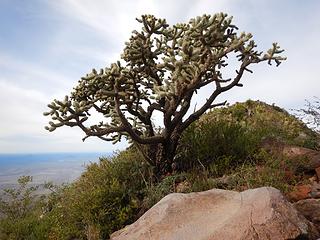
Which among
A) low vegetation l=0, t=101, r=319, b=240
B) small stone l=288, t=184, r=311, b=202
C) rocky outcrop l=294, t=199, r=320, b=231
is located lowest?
rocky outcrop l=294, t=199, r=320, b=231

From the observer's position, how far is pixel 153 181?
966 centimetres

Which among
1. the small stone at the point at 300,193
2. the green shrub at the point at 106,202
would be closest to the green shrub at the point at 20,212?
the green shrub at the point at 106,202

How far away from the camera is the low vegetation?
855 centimetres

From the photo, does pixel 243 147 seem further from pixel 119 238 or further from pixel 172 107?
pixel 119 238

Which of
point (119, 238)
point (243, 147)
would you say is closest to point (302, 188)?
point (243, 147)

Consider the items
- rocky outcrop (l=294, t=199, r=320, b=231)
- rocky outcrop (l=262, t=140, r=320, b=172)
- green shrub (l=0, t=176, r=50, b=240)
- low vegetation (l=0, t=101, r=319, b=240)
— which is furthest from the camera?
green shrub (l=0, t=176, r=50, b=240)

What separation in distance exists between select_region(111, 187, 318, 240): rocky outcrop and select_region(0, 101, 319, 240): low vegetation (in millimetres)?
1694

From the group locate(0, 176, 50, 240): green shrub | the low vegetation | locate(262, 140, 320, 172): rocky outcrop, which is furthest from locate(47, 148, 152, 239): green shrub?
locate(262, 140, 320, 172): rocky outcrop

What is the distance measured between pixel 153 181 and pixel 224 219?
3952 millimetres

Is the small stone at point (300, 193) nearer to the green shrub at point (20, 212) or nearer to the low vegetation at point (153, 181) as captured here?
the low vegetation at point (153, 181)

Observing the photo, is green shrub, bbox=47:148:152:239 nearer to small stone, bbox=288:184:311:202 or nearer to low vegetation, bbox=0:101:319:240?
low vegetation, bbox=0:101:319:240

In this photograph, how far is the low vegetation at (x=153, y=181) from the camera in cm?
855

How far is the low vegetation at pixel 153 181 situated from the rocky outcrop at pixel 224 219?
1694 mm

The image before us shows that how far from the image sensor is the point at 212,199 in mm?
6715
